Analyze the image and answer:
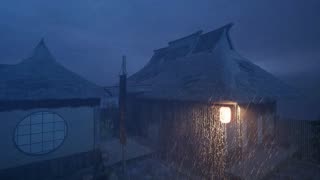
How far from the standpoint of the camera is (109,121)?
2114cm

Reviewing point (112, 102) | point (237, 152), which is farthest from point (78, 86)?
point (112, 102)

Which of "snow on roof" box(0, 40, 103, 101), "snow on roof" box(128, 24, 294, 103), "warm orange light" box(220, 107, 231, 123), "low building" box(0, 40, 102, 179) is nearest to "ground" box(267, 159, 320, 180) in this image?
"snow on roof" box(128, 24, 294, 103)

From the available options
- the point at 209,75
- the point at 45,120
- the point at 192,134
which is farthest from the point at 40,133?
the point at 209,75

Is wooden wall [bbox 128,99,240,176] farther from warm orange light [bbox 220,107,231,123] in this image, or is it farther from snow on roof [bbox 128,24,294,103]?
warm orange light [bbox 220,107,231,123]

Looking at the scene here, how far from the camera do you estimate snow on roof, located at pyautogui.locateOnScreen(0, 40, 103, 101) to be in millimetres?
9609

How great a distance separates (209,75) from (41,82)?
9.04 meters

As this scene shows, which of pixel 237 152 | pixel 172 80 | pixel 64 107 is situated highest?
pixel 172 80

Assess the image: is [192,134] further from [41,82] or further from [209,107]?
[41,82]

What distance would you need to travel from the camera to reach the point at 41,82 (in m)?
10.6

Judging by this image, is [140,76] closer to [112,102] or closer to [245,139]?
[112,102]

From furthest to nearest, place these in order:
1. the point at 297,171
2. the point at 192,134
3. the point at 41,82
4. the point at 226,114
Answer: the point at 192,134, the point at 297,171, the point at 41,82, the point at 226,114

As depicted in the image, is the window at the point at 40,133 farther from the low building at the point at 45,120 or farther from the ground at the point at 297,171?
the ground at the point at 297,171

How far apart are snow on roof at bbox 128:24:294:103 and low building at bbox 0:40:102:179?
16.5 feet

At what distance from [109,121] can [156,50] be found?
9213mm
